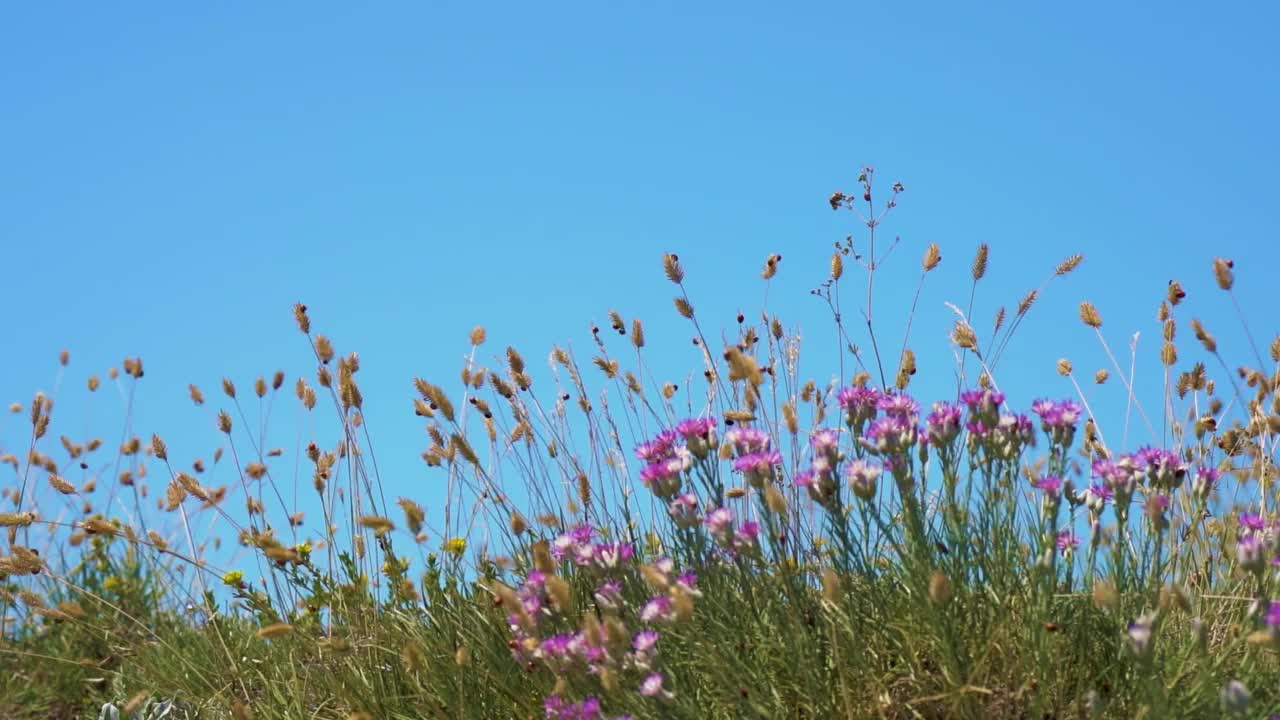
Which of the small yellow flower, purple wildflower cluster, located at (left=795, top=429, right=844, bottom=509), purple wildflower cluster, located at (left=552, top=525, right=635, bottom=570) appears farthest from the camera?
the small yellow flower

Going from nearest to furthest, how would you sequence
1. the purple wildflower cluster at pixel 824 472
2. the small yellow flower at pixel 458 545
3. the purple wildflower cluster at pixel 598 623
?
the purple wildflower cluster at pixel 598 623 < the purple wildflower cluster at pixel 824 472 < the small yellow flower at pixel 458 545

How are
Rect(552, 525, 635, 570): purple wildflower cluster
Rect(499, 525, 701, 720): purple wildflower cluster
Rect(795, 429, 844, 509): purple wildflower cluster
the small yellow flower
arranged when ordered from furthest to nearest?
1. the small yellow flower
2. Rect(552, 525, 635, 570): purple wildflower cluster
3. Rect(795, 429, 844, 509): purple wildflower cluster
4. Rect(499, 525, 701, 720): purple wildflower cluster

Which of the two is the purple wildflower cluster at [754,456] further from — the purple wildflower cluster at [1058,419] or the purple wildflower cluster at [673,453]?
A: the purple wildflower cluster at [1058,419]

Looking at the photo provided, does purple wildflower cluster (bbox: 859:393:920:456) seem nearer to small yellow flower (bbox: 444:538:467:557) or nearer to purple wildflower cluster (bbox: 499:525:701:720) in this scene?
purple wildflower cluster (bbox: 499:525:701:720)

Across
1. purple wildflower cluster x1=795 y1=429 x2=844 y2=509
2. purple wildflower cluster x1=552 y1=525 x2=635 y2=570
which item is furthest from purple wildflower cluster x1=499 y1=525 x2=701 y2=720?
purple wildflower cluster x1=795 y1=429 x2=844 y2=509

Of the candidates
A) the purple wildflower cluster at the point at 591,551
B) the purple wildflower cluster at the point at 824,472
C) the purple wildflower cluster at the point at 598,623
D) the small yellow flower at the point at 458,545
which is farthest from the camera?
the small yellow flower at the point at 458,545

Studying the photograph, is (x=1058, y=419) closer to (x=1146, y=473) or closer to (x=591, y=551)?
(x=1146, y=473)

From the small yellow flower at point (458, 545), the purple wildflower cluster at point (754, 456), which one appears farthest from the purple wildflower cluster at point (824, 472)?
the small yellow flower at point (458, 545)

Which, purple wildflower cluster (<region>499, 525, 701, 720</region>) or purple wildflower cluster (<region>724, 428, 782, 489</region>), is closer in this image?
purple wildflower cluster (<region>499, 525, 701, 720</region>)

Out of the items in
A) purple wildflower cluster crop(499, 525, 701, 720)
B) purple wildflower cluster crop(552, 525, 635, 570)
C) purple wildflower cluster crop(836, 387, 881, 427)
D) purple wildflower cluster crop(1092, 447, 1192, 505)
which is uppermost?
purple wildflower cluster crop(836, 387, 881, 427)

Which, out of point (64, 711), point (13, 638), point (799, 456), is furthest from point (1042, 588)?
point (13, 638)

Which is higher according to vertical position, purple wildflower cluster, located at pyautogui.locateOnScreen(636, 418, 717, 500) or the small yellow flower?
the small yellow flower

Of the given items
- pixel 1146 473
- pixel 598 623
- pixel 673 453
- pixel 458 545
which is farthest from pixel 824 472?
pixel 458 545

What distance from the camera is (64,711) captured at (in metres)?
5.22
